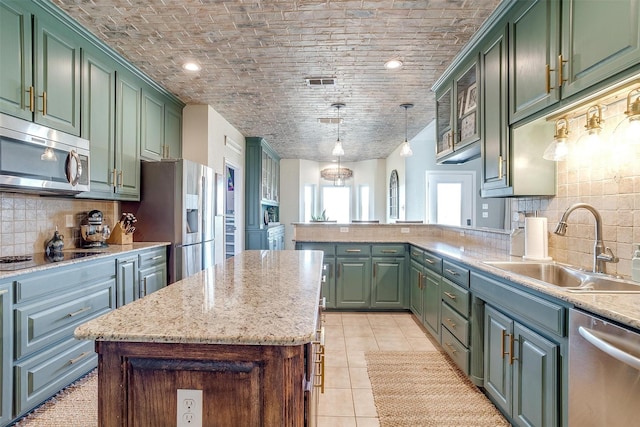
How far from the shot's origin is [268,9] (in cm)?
230

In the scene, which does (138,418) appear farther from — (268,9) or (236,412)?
(268,9)

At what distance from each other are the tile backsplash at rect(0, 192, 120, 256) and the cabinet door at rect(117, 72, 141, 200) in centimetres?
38

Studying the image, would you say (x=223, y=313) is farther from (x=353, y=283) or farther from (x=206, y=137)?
(x=206, y=137)

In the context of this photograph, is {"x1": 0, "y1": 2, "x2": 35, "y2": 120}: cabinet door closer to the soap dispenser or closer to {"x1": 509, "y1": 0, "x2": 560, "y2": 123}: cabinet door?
{"x1": 509, "y1": 0, "x2": 560, "y2": 123}: cabinet door

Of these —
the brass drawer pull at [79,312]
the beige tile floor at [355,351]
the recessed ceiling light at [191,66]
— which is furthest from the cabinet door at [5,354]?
the recessed ceiling light at [191,66]

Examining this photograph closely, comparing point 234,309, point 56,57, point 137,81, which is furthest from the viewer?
point 137,81

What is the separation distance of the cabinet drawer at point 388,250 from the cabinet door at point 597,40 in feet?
8.13

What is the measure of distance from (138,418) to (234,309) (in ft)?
1.21

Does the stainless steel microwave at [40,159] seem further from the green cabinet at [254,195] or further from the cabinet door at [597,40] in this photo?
the green cabinet at [254,195]

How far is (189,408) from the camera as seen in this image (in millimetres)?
883

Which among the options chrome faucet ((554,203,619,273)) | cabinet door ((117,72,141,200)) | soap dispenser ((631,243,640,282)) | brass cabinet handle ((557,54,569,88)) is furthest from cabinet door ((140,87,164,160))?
soap dispenser ((631,243,640,282))

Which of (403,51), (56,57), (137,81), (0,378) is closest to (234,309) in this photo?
(0,378)

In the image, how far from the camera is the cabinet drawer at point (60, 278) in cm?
188

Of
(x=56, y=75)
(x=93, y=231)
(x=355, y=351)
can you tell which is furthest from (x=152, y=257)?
(x=355, y=351)
